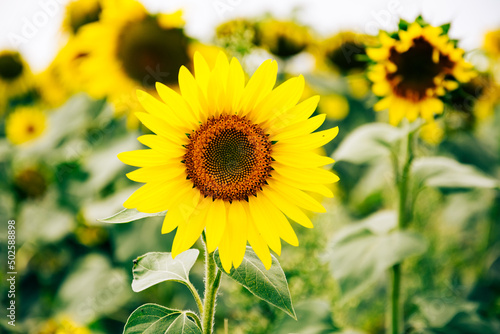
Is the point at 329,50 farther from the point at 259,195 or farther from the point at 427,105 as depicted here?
the point at 259,195

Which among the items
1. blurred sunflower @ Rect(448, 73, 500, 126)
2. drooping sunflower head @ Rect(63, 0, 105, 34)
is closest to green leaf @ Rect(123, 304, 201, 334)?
blurred sunflower @ Rect(448, 73, 500, 126)

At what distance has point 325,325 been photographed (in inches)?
45.4

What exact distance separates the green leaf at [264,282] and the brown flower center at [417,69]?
673 mm

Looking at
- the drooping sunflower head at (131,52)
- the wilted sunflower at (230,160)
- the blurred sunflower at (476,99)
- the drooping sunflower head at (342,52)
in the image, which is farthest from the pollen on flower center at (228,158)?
the drooping sunflower head at (342,52)

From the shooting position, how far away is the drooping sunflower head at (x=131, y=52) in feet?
5.49

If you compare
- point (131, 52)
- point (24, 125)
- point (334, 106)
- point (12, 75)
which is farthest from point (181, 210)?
point (12, 75)

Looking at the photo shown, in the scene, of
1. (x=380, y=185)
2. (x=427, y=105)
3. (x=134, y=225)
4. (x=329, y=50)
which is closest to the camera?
(x=427, y=105)

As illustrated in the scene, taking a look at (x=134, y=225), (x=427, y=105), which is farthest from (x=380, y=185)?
(x=134, y=225)

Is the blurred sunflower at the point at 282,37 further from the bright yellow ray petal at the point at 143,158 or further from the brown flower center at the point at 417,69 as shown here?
the bright yellow ray petal at the point at 143,158

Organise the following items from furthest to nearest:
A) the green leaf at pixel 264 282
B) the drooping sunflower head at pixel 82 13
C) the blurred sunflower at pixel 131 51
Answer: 1. the drooping sunflower head at pixel 82 13
2. the blurred sunflower at pixel 131 51
3. the green leaf at pixel 264 282

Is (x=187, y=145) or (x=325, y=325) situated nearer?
(x=187, y=145)

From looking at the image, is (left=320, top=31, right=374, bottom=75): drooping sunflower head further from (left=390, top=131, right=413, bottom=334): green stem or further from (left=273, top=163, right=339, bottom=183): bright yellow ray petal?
(left=273, top=163, right=339, bottom=183): bright yellow ray petal

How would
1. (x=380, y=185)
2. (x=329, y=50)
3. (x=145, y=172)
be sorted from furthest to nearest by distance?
(x=329, y=50) < (x=380, y=185) < (x=145, y=172)

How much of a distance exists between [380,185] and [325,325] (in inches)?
22.8
